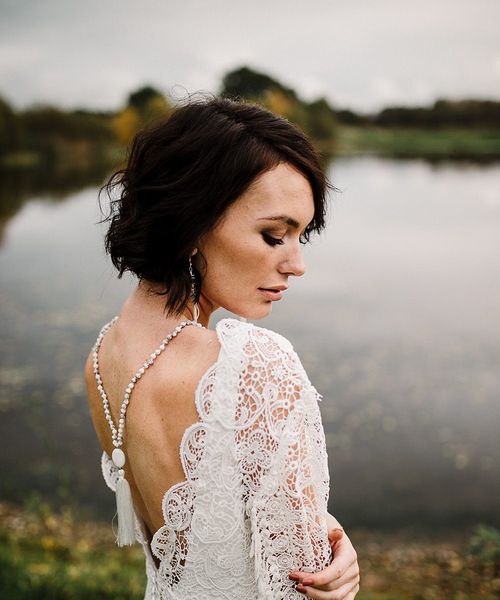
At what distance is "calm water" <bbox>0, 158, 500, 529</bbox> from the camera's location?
549 centimetres

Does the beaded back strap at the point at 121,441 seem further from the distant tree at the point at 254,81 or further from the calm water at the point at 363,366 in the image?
the distant tree at the point at 254,81

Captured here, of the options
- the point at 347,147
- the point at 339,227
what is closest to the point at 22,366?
the point at 339,227

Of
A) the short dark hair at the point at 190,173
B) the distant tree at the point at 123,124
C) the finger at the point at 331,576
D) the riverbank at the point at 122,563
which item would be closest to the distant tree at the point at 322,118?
the distant tree at the point at 123,124

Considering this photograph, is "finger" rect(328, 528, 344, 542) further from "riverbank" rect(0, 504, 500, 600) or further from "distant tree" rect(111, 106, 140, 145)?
"distant tree" rect(111, 106, 140, 145)

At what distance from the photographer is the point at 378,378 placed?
7.60 meters

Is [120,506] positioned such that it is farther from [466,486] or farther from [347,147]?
[347,147]

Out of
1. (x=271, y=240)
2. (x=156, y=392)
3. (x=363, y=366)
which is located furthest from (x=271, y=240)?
(x=363, y=366)

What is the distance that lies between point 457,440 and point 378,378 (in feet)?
5.32

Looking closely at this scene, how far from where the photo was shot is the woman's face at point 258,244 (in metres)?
1.41

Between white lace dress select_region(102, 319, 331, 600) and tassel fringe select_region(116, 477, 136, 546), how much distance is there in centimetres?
23

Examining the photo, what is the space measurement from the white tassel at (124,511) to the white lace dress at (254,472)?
0.75ft

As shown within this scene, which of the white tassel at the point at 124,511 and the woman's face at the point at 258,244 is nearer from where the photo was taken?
the woman's face at the point at 258,244

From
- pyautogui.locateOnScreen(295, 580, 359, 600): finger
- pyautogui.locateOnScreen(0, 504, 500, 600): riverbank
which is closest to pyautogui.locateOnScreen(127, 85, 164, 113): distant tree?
pyautogui.locateOnScreen(0, 504, 500, 600): riverbank

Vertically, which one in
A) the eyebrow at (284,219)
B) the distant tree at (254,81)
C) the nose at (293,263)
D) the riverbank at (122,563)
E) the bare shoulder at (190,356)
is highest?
the distant tree at (254,81)
